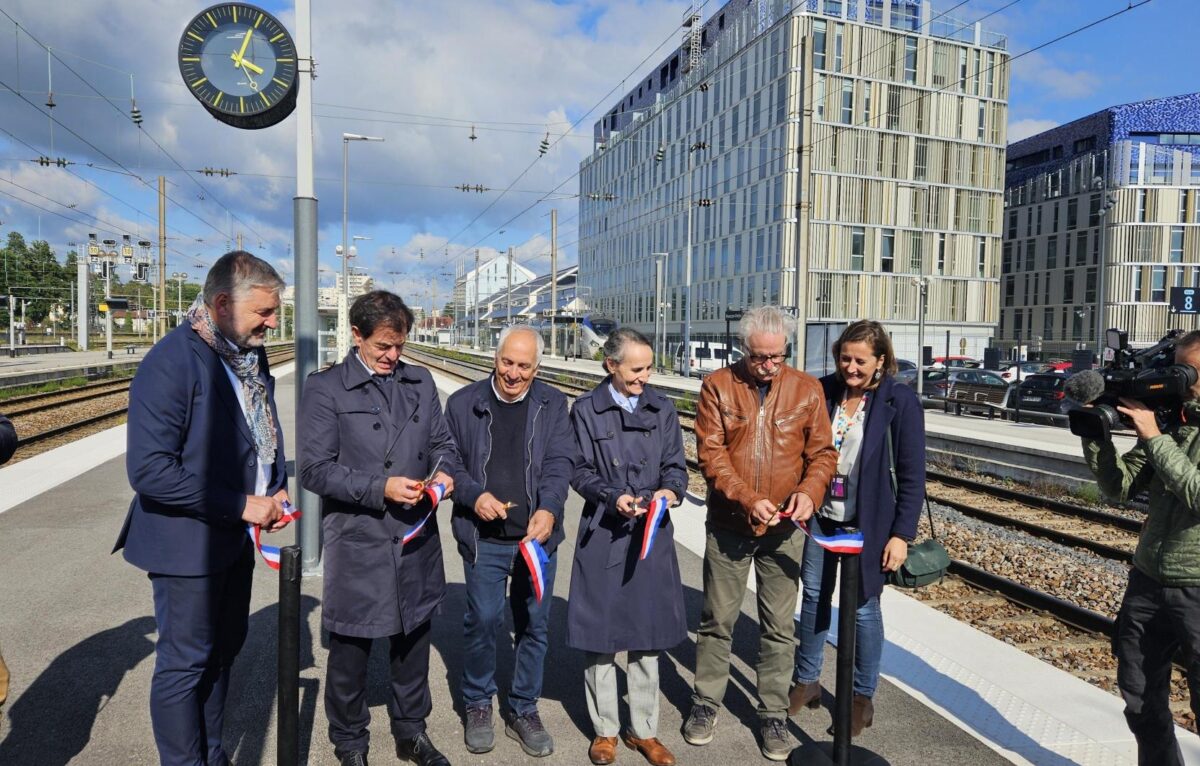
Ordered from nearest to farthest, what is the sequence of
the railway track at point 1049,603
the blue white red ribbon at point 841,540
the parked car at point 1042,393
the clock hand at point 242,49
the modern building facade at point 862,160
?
the blue white red ribbon at point 841,540 < the railway track at point 1049,603 < the clock hand at point 242,49 < the parked car at point 1042,393 < the modern building facade at point 862,160

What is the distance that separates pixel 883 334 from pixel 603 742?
7.46 ft

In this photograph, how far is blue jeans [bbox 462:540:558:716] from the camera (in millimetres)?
3689

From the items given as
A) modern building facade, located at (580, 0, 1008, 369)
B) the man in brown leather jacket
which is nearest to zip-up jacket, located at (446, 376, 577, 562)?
the man in brown leather jacket

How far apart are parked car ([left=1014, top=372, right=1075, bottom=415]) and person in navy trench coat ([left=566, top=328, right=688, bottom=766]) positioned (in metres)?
20.7

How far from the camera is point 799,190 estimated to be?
57.8 feet

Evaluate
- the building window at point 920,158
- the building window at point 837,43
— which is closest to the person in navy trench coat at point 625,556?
the building window at point 837,43

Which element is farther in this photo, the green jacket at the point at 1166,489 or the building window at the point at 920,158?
the building window at the point at 920,158

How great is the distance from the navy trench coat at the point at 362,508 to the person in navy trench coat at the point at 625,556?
746 millimetres

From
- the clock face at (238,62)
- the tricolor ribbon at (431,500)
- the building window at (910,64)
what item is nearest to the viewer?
the tricolor ribbon at (431,500)

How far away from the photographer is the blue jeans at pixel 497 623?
3.69 metres

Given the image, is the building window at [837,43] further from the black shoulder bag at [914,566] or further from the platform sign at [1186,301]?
the black shoulder bag at [914,566]

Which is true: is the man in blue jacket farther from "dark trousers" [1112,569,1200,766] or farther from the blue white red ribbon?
"dark trousers" [1112,569,1200,766]

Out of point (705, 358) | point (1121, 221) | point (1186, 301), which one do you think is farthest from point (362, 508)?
point (1121, 221)

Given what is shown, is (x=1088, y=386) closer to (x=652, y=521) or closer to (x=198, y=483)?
(x=652, y=521)
